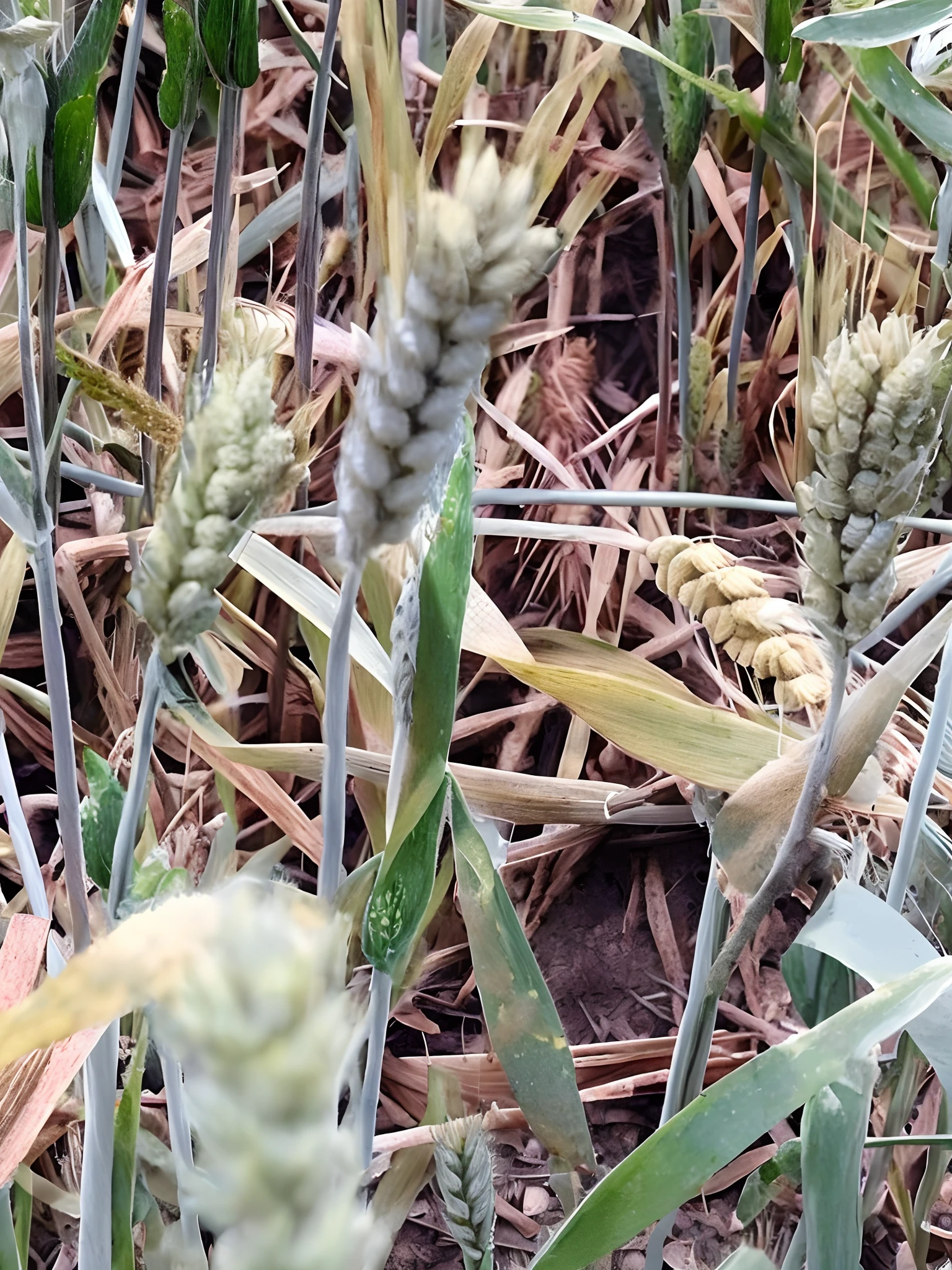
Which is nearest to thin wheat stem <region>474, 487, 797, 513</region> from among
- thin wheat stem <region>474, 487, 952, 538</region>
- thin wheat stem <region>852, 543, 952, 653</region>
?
thin wheat stem <region>474, 487, 952, 538</region>

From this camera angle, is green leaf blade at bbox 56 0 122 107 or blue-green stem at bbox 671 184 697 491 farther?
blue-green stem at bbox 671 184 697 491

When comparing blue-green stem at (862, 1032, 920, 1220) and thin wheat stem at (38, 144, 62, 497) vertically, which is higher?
thin wheat stem at (38, 144, 62, 497)

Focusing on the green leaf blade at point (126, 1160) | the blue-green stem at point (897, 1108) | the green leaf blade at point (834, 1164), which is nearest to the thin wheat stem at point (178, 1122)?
the green leaf blade at point (126, 1160)

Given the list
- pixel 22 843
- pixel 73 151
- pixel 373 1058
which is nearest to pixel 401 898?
pixel 373 1058

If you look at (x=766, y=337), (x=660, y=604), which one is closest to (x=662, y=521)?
(x=660, y=604)

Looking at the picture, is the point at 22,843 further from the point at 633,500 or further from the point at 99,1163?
the point at 633,500

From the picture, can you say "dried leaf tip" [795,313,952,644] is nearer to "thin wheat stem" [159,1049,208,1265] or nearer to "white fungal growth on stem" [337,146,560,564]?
"white fungal growth on stem" [337,146,560,564]

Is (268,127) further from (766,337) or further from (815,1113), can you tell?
(815,1113)

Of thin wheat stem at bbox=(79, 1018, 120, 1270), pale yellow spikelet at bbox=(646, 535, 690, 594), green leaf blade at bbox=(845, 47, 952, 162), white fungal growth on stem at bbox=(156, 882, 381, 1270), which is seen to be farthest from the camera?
green leaf blade at bbox=(845, 47, 952, 162)
